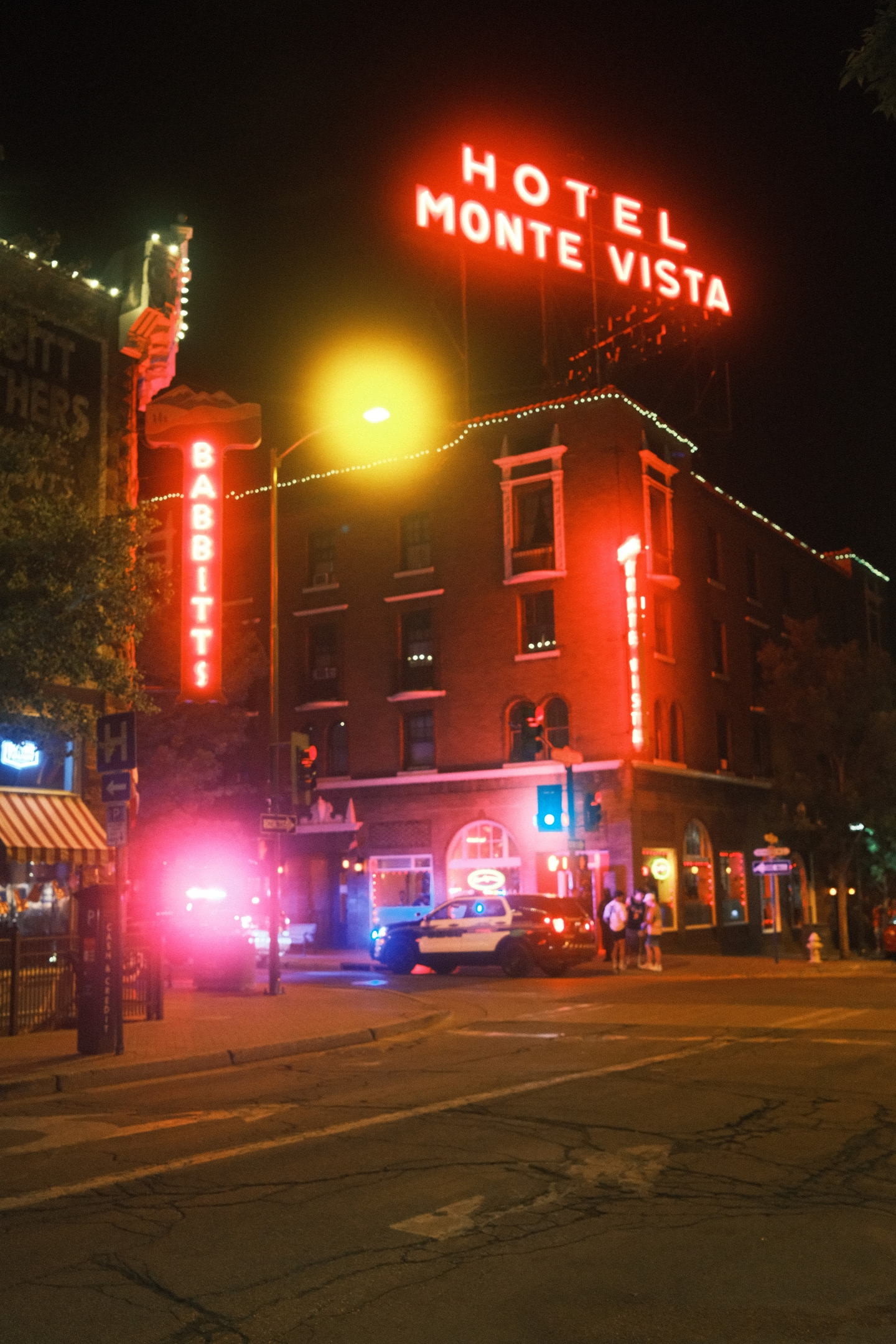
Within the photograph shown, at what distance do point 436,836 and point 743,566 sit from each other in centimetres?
1482

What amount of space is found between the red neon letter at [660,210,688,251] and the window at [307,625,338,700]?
627 inches

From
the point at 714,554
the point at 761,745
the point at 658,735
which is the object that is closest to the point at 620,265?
the point at 714,554

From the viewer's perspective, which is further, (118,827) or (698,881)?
(698,881)

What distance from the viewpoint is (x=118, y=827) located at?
14.0 m

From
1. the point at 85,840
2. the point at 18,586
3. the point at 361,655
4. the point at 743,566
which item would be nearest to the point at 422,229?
the point at 361,655

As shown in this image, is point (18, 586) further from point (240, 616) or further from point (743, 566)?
point (743, 566)

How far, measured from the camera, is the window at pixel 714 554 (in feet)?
135

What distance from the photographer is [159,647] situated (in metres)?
34.1

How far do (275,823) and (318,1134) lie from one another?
11669 millimetres

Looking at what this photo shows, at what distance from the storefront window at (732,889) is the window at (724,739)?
298cm

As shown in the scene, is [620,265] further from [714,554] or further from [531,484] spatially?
[714,554]

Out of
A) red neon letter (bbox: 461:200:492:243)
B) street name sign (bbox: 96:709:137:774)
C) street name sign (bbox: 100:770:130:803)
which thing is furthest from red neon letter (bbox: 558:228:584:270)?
street name sign (bbox: 100:770:130:803)

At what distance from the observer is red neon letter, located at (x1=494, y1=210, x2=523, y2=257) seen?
120 feet

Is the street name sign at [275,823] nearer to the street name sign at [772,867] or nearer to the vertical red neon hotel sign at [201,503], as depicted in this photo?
the vertical red neon hotel sign at [201,503]
